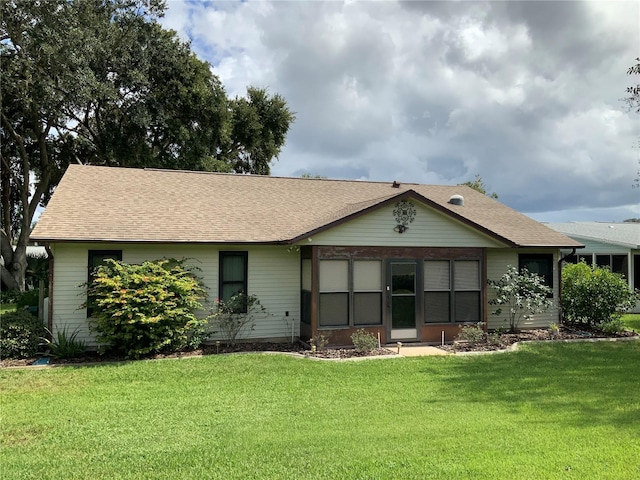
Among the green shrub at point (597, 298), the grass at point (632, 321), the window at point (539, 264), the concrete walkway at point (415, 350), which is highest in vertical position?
the window at point (539, 264)

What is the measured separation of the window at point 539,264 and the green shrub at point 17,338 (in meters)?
13.0

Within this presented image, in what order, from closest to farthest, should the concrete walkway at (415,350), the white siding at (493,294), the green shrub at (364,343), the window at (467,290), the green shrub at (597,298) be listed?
the green shrub at (364,343), the concrete walkway at (415,350), the window at (467,290), the green shrub at (597,298), the white siding at (493,294)

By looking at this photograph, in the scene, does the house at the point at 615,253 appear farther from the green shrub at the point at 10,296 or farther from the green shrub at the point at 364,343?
the green shrub at the point at 10,296

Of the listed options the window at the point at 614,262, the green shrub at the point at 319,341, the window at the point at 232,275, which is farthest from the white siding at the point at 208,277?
the window at the point at 614,262

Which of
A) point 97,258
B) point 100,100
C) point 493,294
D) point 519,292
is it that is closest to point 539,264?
point 519,292

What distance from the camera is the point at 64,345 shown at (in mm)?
10297

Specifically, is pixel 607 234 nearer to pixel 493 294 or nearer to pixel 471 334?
pixel 493 294

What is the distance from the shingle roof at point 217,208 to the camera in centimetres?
1136

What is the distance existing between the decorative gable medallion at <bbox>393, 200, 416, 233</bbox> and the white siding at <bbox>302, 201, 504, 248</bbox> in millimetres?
84

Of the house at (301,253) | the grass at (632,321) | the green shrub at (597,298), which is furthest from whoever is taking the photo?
the grass at (632,321)

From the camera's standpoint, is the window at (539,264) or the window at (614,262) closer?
the window at (539,264)

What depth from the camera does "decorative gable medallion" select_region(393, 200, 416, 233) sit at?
12055 millimetres

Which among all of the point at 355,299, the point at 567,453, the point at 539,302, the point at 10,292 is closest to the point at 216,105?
the point at 10,292

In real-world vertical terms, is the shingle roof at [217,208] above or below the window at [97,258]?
above
